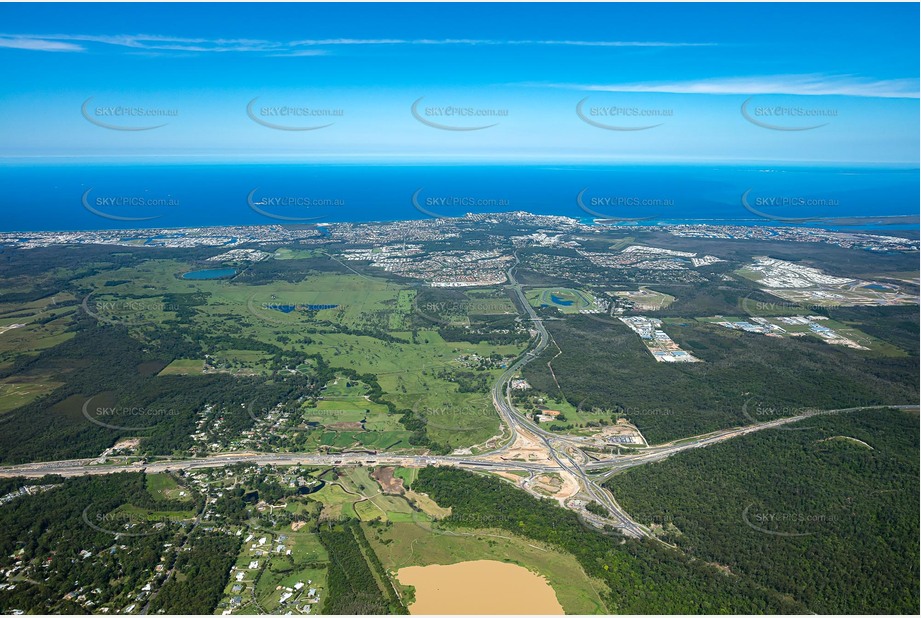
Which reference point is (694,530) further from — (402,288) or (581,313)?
(402,288)

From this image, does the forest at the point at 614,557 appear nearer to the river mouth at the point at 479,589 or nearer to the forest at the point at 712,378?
the river mouth at the point at 479,589

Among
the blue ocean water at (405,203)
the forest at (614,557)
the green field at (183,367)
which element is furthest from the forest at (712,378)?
the blue ocean water at (405,203)

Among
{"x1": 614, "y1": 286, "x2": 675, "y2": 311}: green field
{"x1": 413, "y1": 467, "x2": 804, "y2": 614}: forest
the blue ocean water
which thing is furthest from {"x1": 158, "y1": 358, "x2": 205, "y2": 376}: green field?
the blue ocean water

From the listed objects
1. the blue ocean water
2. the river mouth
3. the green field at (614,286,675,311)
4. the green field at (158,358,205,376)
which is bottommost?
the river mouth

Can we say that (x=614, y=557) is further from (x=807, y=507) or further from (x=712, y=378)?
(x=712, y=378)

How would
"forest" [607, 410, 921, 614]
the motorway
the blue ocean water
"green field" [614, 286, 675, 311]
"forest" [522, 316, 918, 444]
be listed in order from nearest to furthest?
"forest" [607, 410, 921, 614]
the motorway
"forest" [522, 316, 918, 444]
"green field" [614, 286, 675, 311]
the blue ocean water

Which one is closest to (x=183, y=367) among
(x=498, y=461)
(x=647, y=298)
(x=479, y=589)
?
(x=498, y=461)

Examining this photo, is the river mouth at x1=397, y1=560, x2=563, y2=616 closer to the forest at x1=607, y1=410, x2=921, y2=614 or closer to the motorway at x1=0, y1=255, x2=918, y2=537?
the motorway at x1=0, y1=255, x2=918, y2=537

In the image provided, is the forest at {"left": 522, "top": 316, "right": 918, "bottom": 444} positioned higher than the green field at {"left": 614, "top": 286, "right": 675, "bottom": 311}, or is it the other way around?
the green field at {"left": 614, "top": 286, "right": 675, "bottom": 311}
